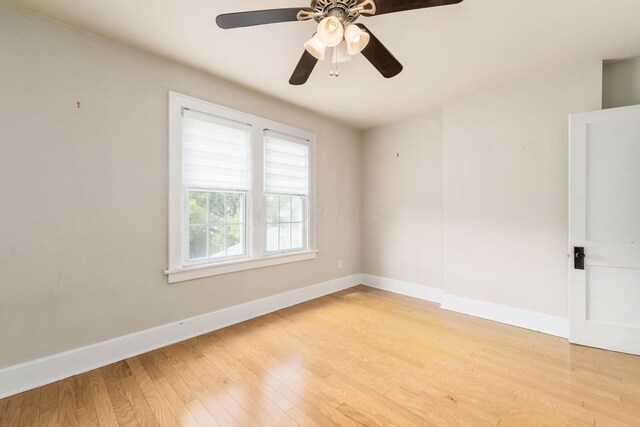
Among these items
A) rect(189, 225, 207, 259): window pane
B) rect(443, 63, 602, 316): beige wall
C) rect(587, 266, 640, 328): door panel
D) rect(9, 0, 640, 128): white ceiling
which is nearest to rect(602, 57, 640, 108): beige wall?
rect(9, 0, 640, 128): white ceiling

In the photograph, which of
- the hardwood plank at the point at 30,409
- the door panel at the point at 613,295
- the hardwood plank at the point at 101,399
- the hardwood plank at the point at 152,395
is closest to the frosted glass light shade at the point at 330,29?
the hardwood plank at the point at 152,395

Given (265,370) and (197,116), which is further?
(197,116)

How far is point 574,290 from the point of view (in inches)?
100

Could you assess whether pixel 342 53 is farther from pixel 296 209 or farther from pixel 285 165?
pixel 296 209

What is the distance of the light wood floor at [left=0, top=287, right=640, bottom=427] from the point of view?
1.65 m

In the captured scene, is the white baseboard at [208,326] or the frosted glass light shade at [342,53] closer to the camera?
the white baseboard at [208,326]

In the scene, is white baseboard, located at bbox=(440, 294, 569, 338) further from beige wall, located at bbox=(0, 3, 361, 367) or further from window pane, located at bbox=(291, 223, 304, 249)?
beige wall, located at bbox=(0, 3, 361, 367)

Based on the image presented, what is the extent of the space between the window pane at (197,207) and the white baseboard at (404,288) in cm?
299

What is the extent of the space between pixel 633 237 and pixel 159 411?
409cm

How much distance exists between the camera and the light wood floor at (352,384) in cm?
165

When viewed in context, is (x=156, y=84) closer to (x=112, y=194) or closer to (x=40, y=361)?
(x=112, y=194)

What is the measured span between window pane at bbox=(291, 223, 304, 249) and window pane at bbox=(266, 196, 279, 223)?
361 mm

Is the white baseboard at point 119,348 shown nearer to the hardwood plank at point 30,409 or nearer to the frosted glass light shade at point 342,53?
the hardwood plank at point 30,409

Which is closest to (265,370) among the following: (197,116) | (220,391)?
(220,391)
